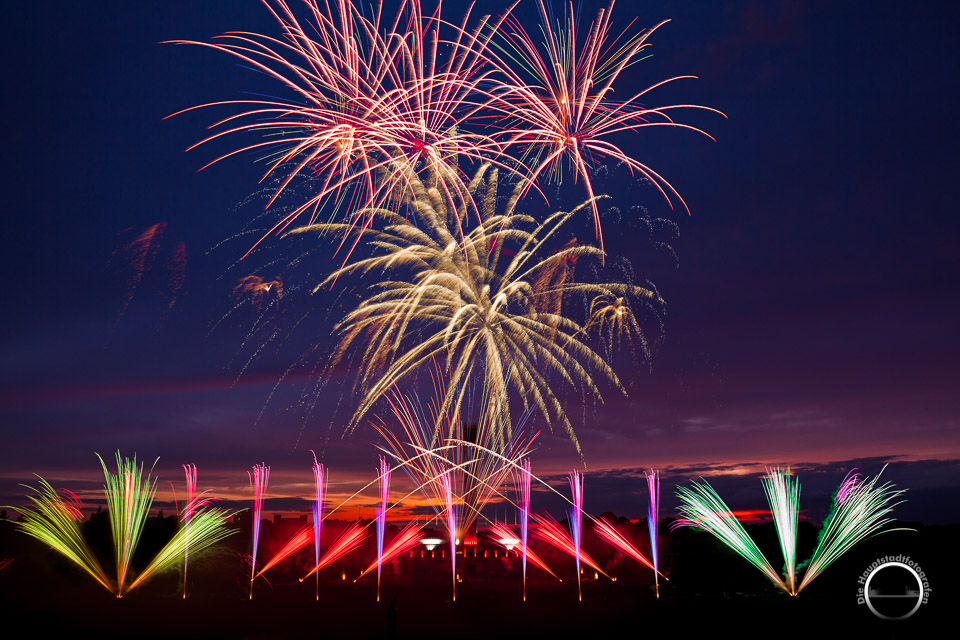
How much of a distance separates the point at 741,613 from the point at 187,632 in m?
23.0

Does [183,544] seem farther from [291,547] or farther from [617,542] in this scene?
[617,542]

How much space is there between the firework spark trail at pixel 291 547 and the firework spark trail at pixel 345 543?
6.48 ft

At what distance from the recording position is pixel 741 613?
1099 inches

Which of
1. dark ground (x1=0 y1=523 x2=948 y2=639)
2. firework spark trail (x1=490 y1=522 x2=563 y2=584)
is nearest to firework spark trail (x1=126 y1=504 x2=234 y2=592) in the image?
dark ground (x1=0 y1=523 x2=948 y2=639)

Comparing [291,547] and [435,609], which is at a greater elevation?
[291,547]

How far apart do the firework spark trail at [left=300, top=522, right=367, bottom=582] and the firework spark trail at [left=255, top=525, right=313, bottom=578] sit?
1974mm

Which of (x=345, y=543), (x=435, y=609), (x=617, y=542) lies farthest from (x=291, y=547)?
(x=617, y=542)

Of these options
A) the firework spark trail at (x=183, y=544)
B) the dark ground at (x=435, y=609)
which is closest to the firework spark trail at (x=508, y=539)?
the dark ground at (x=435, y=609)

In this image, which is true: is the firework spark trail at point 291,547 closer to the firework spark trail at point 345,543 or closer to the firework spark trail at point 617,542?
the firework spark trail at point 345,543

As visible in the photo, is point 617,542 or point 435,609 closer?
point 435,609

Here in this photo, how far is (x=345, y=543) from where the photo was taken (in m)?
51.4

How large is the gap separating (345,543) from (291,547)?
532 cm

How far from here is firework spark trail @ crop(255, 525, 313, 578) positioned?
41353 mm

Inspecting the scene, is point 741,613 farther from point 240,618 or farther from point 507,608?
point 240,618
